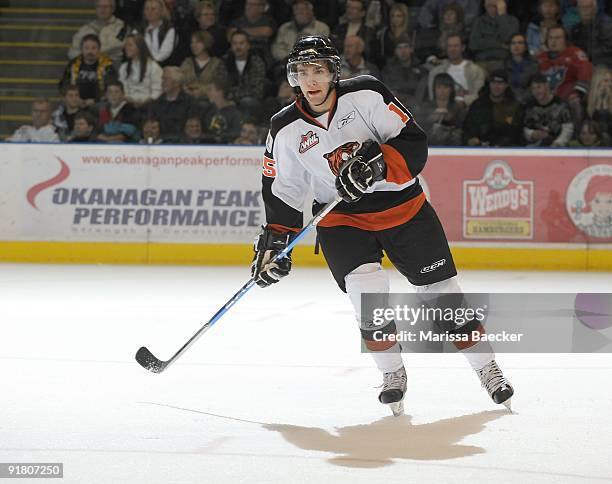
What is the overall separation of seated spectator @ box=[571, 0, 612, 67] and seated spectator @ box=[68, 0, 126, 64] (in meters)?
3.66

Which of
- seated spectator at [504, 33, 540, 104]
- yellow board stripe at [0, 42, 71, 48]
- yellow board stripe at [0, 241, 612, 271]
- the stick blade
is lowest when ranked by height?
yellow board stripe at [0, 241, 612, 271]

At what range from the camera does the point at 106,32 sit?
30.9ft

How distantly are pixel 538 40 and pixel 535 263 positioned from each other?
191cm

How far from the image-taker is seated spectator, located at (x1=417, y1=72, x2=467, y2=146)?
331 inches

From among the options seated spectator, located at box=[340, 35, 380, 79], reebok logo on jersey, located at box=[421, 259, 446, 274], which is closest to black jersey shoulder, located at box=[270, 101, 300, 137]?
reebok logo on jersey, located at box=[421, 259, 446, 274]

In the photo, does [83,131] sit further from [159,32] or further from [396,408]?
[396,408]

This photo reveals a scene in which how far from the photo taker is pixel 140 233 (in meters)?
8.44

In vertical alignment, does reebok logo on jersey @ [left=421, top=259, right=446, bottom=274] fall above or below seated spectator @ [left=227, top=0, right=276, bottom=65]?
below

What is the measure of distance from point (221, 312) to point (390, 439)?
105 centimetres

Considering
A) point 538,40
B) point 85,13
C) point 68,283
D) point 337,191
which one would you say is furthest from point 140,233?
point 337,191

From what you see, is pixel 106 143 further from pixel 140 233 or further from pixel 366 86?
pixel 366 86

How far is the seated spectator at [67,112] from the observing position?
28.8ft

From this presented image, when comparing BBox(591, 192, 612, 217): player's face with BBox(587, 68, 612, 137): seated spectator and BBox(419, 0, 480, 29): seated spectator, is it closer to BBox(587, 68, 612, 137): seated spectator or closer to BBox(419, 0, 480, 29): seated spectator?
BBox(587, 68, 612, 137): seated spectator

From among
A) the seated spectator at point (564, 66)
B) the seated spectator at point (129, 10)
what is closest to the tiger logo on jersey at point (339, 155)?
the seated spectator at point (564, 66)
